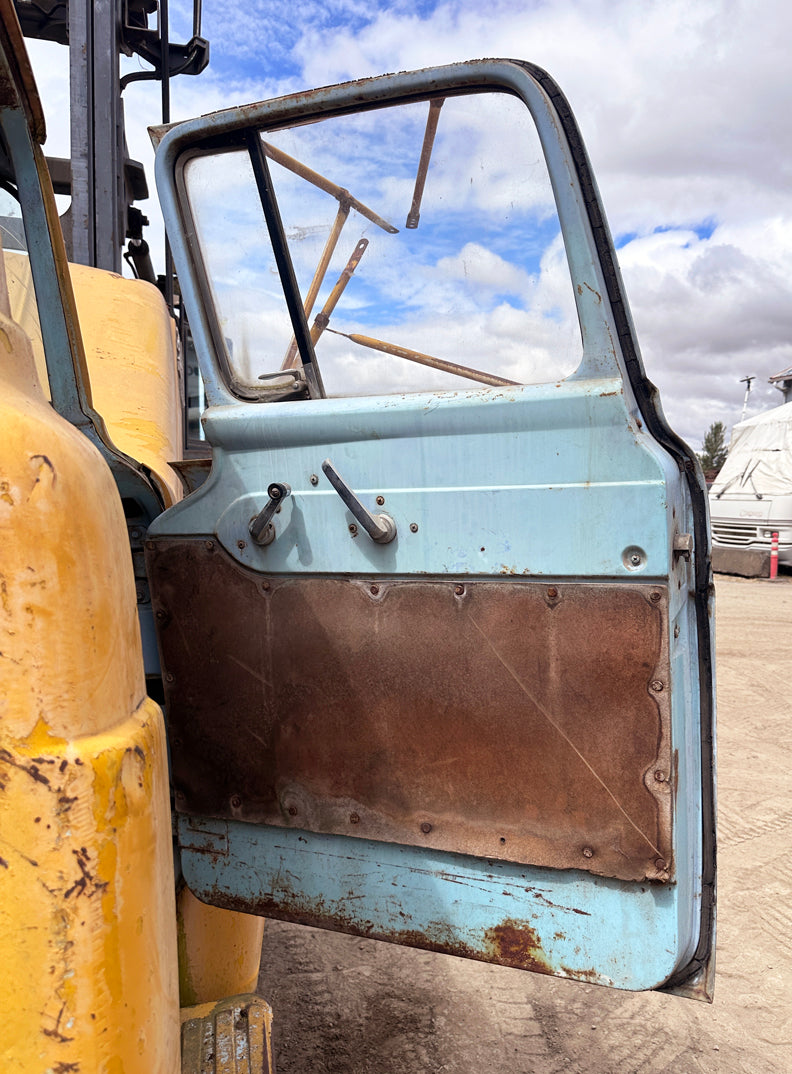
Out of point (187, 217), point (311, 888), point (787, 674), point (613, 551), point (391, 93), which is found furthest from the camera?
point (787, 674)

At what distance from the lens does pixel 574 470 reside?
1.45 metres

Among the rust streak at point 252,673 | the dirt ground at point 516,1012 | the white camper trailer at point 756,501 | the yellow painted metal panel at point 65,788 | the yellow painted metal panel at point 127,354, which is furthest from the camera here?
the white camper trailer at point 756,501

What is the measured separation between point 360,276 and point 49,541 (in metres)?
1.05

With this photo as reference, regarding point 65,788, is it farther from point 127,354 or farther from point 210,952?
point 127,354

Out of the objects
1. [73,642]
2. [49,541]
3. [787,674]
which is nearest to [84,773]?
[73,642]

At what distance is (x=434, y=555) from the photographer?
154 centimetres

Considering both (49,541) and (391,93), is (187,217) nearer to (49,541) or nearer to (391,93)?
(391,93)

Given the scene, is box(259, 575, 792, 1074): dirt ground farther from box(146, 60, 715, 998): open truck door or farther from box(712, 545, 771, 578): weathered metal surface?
box(712, 545, 771, 578): weathered metal surface

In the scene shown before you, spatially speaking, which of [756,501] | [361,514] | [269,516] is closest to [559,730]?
[361,514]

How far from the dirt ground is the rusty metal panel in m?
1.29

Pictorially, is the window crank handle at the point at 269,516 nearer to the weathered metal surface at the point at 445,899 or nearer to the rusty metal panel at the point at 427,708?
the rusty metal panel at the point at 427,708

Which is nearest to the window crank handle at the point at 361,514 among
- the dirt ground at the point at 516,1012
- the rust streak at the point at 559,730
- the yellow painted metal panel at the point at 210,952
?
the rust streak at the point at 559,730

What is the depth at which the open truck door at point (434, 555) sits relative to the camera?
4.77ft

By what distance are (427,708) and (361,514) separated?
38cm
